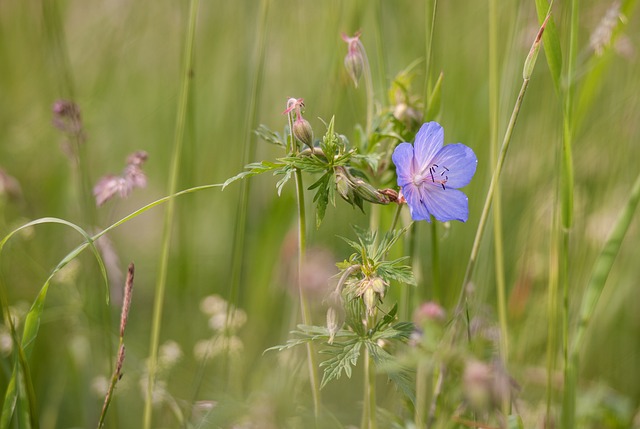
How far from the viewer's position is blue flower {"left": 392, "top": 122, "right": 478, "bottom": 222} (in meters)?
1.23

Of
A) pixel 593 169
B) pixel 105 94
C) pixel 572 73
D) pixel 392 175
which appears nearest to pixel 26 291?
pixel 105 94

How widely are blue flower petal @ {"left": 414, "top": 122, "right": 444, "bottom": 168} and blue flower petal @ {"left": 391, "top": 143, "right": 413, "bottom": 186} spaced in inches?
0.9

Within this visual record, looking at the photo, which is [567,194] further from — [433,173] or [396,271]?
[396,271]

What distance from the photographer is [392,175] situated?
1496 millimetres

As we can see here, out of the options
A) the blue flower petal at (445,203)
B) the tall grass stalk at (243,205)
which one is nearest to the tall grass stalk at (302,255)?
the blue flower petal at (445,203)

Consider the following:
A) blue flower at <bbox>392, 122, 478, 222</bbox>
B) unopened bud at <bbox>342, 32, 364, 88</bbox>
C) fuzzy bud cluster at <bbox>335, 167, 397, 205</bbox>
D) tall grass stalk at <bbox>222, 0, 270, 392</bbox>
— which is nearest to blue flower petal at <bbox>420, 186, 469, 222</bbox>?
blue flower at <bbox>392, 122, 478, 222</bbox>

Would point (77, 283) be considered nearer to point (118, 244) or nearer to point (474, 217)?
point (118, 244)

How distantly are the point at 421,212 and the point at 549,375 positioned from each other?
48cm

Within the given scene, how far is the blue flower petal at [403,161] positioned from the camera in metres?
1.21

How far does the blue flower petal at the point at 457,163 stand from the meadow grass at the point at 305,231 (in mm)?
60

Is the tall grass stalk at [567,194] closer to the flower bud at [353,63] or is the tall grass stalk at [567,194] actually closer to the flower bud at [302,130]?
the flower bud at [353,63]

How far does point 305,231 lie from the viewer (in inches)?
50.5

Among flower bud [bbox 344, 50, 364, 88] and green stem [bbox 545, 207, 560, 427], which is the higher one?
flower bud [bbox 344, 50, 364, 88]

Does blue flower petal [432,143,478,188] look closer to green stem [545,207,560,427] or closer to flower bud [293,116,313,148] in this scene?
flower bud [293,116,313,148]
